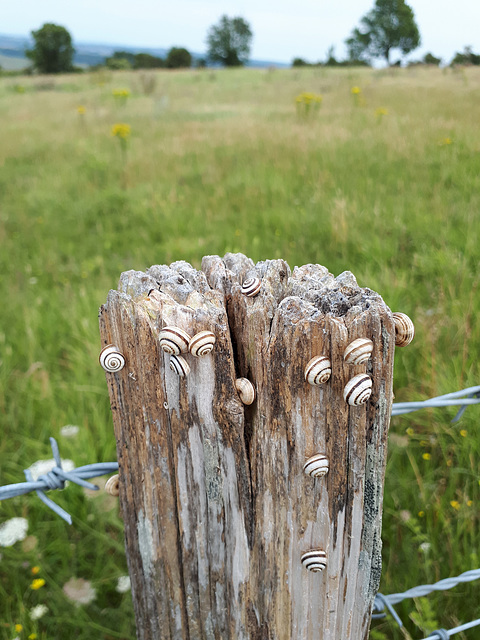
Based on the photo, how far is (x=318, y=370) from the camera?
0.78m

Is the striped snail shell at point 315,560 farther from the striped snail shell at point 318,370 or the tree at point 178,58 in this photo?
the tree at point 178,58

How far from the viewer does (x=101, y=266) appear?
4.21 metres

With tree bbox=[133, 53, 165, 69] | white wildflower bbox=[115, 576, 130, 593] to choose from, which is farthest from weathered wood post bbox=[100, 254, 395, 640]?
tree bbox=[133, 53, 165, 69]

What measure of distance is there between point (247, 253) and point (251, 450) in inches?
126

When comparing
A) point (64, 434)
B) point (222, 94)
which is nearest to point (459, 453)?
point (64, 434)

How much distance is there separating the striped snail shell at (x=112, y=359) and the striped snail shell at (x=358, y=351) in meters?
0.42

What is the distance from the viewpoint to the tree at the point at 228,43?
6881 cm

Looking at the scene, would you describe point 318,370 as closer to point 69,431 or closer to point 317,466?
point 317,466

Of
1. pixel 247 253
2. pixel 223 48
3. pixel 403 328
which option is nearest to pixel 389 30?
pixel 247 253

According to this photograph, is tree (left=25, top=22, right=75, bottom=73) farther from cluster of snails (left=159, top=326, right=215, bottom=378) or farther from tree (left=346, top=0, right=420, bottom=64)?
cluster of snails (left=159, top=326, right=215, bottom=378)

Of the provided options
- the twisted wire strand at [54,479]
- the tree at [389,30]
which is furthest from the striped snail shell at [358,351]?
the tree at [389,30]

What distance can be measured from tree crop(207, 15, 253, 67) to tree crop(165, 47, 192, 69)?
13.1 meters

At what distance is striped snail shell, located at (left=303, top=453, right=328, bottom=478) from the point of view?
2.78 ft

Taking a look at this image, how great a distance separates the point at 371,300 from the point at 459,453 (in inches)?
64.4
